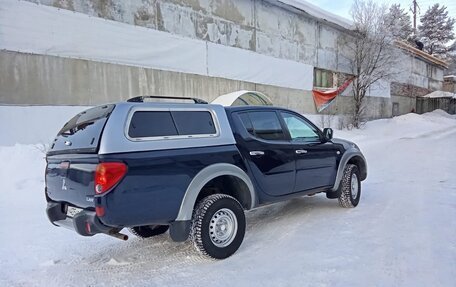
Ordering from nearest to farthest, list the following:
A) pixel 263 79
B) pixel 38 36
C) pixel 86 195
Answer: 1. pixel 86 195
2. pixel 38 36
3. pixel 263 79

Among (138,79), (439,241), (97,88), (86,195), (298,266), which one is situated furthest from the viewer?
(138,79)

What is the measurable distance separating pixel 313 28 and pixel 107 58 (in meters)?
13.3

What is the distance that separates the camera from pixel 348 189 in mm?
5871

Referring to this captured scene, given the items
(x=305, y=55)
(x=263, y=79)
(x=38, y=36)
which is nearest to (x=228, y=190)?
(x=38, y=36)

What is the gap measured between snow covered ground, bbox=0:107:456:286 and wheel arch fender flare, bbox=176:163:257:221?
A: 0.61m

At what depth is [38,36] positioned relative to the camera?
9211 millimetres

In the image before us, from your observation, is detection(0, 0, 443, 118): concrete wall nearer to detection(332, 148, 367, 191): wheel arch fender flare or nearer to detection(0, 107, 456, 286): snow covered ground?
detection(0, 107, 456, 286): snow covered ground

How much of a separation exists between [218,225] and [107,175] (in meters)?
1.40

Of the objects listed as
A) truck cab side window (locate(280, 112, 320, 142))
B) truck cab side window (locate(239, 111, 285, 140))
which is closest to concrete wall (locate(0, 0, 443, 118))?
truck cab side window (locate(239, 111, 285, 140))

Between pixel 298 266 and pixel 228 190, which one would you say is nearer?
pixel 298 266

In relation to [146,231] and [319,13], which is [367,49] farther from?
[146,231]

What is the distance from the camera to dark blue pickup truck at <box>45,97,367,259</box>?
11.0ft

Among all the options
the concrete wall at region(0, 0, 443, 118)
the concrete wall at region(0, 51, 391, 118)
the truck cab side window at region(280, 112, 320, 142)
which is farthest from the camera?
the concrete wall at region(0, 0, 443, 118)

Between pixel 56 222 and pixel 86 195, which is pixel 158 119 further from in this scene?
pixel 56 222
